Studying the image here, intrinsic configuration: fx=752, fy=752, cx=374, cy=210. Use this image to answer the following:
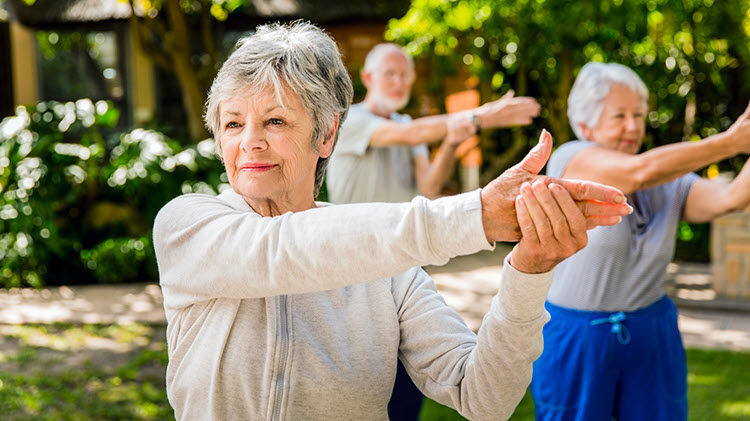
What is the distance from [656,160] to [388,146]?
4.69ft

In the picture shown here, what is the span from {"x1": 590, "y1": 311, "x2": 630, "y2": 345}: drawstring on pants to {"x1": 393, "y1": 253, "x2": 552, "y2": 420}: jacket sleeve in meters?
0.95

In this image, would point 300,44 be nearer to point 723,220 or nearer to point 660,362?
point 660,362

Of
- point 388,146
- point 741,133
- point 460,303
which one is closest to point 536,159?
point 741,133

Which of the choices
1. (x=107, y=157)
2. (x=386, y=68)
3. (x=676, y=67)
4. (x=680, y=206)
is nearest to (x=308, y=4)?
(x=107, y=157)

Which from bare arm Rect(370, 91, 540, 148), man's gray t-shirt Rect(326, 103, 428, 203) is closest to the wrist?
bare arm Rect(370, 91, 540, 148)

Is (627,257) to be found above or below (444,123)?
below

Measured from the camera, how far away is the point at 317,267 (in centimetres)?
123

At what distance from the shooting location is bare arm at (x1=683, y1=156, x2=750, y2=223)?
236cm

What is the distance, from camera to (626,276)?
99.5 inches

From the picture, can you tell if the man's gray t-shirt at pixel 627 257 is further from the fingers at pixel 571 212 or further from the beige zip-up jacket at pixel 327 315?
the fingers at pixel 571 212

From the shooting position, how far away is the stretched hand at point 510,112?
2.62 meters

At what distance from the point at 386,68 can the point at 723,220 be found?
414 centimetres

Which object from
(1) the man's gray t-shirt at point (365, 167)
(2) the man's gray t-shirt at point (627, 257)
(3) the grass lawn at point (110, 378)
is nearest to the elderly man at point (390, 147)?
(1) the man's gray t-shirt at point (365, 167)

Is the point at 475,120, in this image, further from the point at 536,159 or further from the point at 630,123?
the point at 536,159
